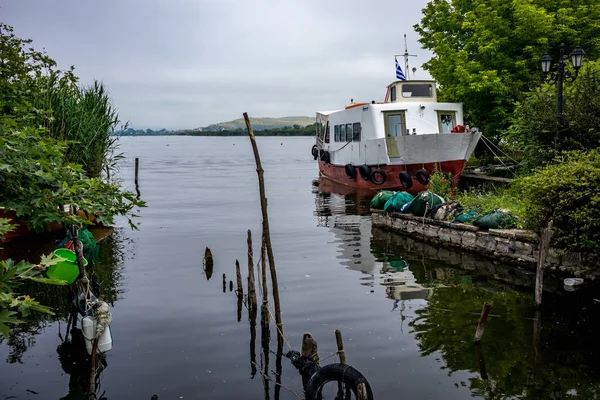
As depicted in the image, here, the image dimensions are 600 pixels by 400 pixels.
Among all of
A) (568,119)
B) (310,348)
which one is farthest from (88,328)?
(568,119)

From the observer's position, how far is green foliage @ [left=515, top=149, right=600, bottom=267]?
11320 mm

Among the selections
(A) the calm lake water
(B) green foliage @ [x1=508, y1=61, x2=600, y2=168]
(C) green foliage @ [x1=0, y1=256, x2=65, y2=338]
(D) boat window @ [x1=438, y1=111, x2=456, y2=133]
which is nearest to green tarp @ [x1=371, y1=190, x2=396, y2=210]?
(A) the calm lake water

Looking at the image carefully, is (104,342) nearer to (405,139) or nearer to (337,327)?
(337,327)

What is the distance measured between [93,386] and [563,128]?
49.5ft

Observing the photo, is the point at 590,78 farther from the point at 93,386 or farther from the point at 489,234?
the point at 93,386

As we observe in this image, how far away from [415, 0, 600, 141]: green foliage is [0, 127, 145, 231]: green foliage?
74.9 ft

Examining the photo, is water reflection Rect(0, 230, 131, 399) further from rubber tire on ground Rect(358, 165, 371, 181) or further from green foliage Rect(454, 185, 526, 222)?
rubber tire on ground Rect(358, 165, 371, 181)

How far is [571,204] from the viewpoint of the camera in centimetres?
1160

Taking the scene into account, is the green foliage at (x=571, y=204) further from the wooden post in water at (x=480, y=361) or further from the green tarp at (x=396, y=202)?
the green tarp at (x=396, y=202)

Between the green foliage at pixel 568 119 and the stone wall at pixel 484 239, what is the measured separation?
3364mm

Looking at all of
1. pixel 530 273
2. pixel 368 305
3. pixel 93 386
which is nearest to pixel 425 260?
pixel 530 273

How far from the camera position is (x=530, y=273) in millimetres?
13344

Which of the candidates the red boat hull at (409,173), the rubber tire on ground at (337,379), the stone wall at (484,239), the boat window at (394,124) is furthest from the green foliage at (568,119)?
the rubber tire on ground at (337,379)

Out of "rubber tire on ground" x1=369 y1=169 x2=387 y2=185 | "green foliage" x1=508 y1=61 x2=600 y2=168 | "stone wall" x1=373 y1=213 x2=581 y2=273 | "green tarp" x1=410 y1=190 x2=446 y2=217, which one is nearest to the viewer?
"stone wall" x1=373 y1=213 x2=581 y2=273
